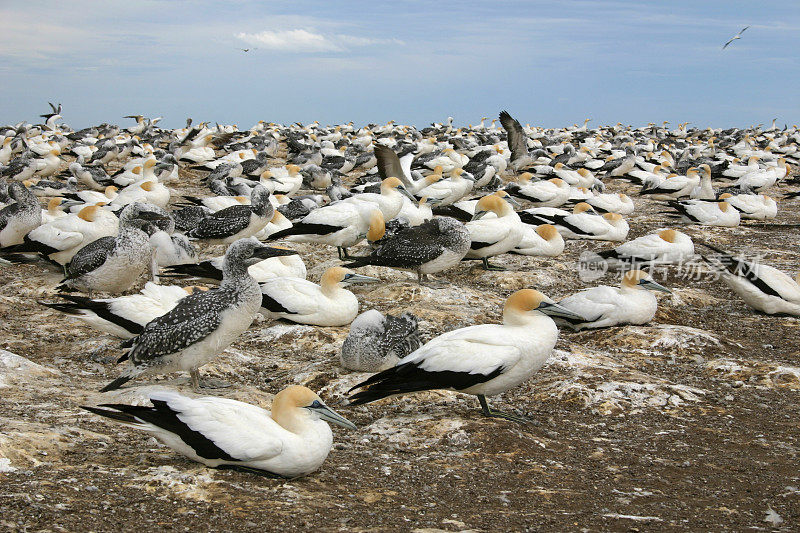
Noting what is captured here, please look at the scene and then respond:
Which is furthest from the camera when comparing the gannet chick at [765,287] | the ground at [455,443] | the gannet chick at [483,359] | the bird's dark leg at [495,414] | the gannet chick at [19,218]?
the gannet chick at [19,218]

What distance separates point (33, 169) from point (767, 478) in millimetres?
20949

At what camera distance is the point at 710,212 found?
1549 cm

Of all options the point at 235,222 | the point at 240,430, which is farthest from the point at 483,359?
the point at 235,222

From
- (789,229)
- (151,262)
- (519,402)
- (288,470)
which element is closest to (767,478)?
(519,402)

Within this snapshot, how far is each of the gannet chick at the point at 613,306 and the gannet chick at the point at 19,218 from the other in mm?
8225

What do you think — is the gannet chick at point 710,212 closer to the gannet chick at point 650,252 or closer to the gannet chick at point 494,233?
the gannet chick at point 650,252

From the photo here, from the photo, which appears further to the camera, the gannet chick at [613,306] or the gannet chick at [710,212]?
the gannet chick at [710,212]

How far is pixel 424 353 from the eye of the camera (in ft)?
18.7

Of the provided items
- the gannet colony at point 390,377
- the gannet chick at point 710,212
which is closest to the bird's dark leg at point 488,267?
the gannet colony at point 390,377

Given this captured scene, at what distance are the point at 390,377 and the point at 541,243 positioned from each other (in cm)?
690

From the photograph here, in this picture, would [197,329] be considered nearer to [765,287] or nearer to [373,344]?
[373,344]

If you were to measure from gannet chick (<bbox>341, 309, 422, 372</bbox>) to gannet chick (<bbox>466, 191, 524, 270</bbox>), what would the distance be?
3.91 meters

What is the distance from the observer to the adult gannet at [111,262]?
9.22 metres

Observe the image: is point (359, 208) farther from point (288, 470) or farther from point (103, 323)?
point (288, 470)
